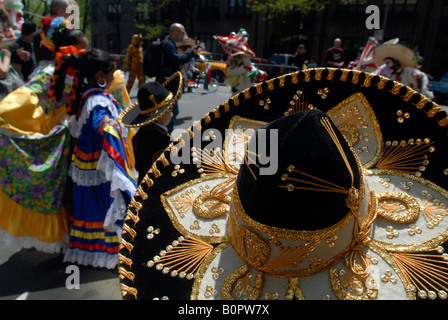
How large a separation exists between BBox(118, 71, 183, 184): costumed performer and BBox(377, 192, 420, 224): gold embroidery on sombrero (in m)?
1.94

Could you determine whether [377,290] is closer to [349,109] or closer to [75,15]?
[349,109]

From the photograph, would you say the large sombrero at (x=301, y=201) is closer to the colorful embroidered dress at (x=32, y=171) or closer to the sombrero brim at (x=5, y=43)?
the colorful embroidered dress at (x=32, y=171)

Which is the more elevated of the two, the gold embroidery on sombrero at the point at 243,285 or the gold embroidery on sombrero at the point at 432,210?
the gold embroidery on sombrero at the point at 432,210

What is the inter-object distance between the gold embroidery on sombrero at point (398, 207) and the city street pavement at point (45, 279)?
7.06 feet

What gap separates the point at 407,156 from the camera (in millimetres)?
1074

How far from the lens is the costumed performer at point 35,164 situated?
2.78m

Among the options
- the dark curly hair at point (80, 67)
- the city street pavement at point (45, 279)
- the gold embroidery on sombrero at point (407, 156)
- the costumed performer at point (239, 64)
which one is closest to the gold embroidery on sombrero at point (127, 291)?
the gold embroidery on sombrero at point (407, 156)

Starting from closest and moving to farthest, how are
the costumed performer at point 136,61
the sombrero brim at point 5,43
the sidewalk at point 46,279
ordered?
the sidewalk at point 46,279 → the sombrero brim at point 5,43 → the costumed performer at point 136,61

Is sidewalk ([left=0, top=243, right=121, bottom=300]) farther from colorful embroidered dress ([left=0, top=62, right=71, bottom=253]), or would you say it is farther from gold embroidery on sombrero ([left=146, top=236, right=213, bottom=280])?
gold embroidery on sombrero ([left=146, top=236, right=213, bottom=280])

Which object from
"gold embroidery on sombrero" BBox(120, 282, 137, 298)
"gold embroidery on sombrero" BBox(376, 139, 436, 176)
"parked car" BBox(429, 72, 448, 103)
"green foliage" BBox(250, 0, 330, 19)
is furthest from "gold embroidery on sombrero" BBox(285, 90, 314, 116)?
"green foliage" BBox(250, 0, 330, 19)

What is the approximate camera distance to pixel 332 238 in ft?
2.91

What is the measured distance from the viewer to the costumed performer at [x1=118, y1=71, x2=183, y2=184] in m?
2.71

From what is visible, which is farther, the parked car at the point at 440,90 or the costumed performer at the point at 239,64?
the parked car at the point at 440,90
